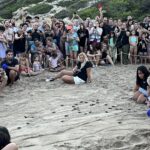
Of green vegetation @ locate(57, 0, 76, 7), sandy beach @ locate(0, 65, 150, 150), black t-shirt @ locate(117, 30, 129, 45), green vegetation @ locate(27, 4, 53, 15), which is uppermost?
green vegetation @ locate(57, 0, 76, 7)

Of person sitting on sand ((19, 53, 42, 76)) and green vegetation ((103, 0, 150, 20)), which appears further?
green vegetation ((103, 0, 150, 20))

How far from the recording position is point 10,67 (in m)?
14.1

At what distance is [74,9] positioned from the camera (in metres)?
34.7

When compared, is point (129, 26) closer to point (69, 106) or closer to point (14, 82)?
point (14, 82)

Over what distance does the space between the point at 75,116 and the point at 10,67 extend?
15.1ft

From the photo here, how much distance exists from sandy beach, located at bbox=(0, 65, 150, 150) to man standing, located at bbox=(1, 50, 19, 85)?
237mm

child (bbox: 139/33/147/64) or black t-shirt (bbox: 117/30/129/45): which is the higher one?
black t-shirt (bbox: 117/30/129/45)

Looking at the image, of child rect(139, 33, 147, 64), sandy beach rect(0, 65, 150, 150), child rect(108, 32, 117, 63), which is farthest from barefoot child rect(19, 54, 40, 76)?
child rect(139, 33, 147, 64)

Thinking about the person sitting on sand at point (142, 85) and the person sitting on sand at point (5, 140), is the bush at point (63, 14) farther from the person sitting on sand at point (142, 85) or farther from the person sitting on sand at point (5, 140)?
the person sitting on sand at point (5, 140)

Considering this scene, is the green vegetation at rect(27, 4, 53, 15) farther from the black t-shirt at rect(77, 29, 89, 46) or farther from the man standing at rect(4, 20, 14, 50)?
the man standing at rect(4, 20, 14, 50)

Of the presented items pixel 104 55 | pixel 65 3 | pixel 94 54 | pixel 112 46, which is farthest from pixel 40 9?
pixel 94 54

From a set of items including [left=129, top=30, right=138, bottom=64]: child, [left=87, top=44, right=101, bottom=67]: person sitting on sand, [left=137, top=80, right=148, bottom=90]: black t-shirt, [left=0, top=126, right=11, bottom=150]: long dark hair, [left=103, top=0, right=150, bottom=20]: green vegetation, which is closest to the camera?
[left=0, top=126, right=11, bottom=150]: long dark hair

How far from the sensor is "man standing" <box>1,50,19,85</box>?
14141mm

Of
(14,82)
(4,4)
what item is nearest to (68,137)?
(14,82)
